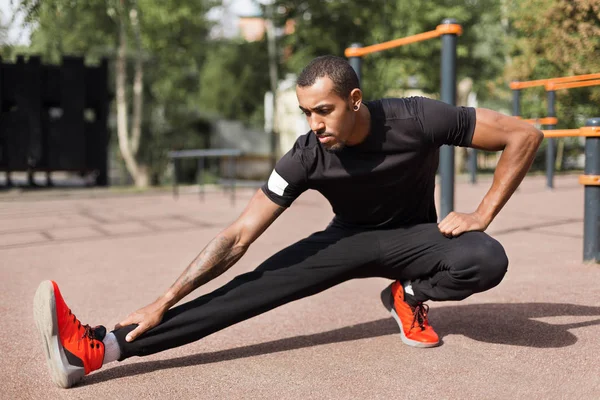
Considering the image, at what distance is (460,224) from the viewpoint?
8.28ft

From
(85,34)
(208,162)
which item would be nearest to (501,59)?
(208,162)

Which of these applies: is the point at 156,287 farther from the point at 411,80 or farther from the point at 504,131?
the point at 411,80

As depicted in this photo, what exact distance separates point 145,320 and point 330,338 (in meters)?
0.87

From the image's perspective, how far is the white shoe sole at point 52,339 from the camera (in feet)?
7.20

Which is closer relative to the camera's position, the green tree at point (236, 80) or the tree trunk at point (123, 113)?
the tree trunk at point (123, 113)

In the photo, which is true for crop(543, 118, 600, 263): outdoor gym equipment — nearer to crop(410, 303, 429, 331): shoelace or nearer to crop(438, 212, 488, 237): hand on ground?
crop(438, 212, 488, 237): hand on ground

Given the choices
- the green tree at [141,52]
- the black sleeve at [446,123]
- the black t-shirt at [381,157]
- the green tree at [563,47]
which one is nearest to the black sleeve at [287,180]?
the black t-shirt at [381,157]

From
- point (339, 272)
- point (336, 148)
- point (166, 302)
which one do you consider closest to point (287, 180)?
point (336, 148)

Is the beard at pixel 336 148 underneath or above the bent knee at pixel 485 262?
above

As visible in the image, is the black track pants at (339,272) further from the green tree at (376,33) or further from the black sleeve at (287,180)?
the green tree at (376,33)

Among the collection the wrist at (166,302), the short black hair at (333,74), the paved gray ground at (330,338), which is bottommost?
the paved gray ground at (330,338)

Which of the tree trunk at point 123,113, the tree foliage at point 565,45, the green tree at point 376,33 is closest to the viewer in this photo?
the tree foliage at point 565,45

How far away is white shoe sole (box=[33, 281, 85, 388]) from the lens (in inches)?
86.4

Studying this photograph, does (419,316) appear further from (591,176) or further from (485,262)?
(591,176)
